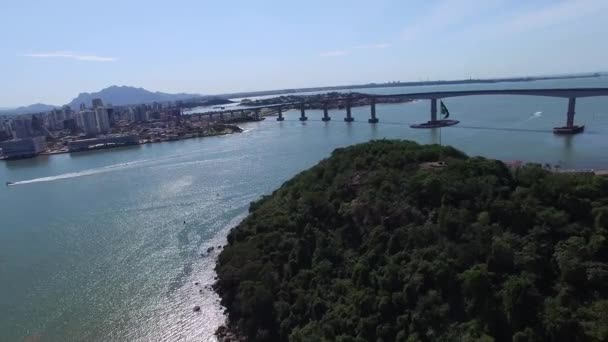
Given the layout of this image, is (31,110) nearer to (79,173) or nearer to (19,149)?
(19,149)

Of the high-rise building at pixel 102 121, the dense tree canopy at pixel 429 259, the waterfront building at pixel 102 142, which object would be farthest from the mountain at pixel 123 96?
the dense tree canopy at pixel 429 259

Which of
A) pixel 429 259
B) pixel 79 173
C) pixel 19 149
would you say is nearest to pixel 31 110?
pixel 19 149

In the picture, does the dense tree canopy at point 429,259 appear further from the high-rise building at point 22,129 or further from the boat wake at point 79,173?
the high-rise building at point 22,129

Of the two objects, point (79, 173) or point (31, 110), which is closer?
point (79, 173)

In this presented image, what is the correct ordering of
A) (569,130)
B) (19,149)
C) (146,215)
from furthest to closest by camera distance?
(19,149) → (569,130) → (146,215)

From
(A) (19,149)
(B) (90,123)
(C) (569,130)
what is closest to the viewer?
(C) (569,130)
